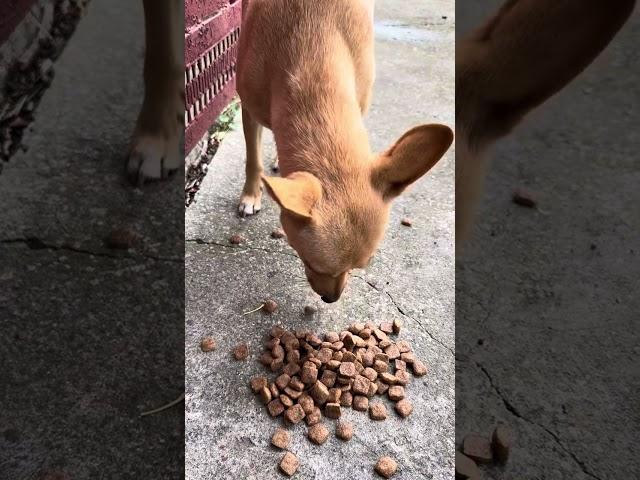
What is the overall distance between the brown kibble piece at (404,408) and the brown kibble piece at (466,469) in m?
0.44

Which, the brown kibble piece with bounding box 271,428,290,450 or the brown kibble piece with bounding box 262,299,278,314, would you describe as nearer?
the brown kibble piece with bounding box 271,428,290,450

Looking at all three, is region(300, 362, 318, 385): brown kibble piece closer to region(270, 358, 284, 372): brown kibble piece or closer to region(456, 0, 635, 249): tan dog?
region(270, 358, 284, 372): brown kibble piece

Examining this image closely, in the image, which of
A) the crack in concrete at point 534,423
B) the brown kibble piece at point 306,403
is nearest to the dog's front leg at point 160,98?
the crack in concrete at point 534,423

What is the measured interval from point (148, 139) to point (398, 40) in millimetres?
3956

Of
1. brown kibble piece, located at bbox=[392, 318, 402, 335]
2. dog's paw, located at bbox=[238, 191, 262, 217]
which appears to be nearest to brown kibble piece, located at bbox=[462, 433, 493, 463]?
brown kibble piece, located at bbox=[392, 318, 402, 335]

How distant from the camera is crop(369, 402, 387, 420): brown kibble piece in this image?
1.99 meters

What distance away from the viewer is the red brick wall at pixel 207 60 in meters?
2.74

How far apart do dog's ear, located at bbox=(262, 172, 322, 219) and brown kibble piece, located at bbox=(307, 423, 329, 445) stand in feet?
2.48

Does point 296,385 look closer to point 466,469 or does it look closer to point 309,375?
point 309,375

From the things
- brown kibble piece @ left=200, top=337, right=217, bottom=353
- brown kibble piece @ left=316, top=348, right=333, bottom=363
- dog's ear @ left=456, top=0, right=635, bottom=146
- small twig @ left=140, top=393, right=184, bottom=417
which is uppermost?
dog's ear @ left=456, top=0, right=635, bottom=146

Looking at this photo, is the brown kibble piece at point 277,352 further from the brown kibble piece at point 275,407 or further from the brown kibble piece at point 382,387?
the brown kibble piece at point 382,387

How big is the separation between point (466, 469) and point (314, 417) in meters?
0.64

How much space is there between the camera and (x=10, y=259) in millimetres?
477

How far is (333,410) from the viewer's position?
77.8 inches
